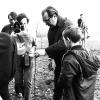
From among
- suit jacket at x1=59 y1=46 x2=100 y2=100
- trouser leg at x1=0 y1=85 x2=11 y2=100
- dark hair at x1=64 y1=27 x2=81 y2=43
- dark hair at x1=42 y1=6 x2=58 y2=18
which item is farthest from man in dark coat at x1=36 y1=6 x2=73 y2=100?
trouser leg at x1=0 y1=85 x2=11 y2=100

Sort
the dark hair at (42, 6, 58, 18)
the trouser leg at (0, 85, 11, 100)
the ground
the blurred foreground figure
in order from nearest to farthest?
the blurred foreground figure
the trouser leg at (0, 85, 11, 100)
the dark hair at (42, 6, 58, 18)
the ground

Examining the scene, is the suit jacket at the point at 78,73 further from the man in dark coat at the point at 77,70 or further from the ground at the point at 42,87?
the ground at the point at 42,87

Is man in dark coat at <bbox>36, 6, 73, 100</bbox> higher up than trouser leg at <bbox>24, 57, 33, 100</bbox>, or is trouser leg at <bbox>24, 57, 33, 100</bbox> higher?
man in dark coat at <bbox>36, 6, 73, 100</bbox>

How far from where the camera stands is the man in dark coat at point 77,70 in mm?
4863

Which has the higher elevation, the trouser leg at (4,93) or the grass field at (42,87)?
the trouser leg at (4,93)

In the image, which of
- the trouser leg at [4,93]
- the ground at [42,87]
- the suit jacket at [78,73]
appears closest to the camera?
the trouser leg at [4,93]

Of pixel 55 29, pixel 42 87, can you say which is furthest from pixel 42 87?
pixel 55 29

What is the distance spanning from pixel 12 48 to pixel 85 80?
1778 mm

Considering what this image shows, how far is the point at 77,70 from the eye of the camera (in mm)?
4887

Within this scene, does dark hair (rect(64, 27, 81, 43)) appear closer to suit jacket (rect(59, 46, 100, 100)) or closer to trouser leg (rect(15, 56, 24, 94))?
suit jacket (rect(59, 46, 100, 100))

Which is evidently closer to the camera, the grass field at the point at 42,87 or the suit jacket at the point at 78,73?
the suit jacket at the point at 78,73

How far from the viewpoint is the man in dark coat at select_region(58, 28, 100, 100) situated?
4863mm

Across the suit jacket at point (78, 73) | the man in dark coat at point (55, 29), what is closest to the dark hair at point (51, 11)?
the man in dark coat at point (55, 29)

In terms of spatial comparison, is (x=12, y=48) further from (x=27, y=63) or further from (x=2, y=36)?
(x=27, y=63)
